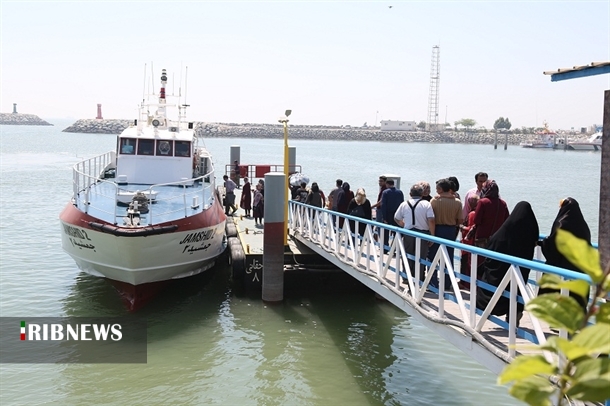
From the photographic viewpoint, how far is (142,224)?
13.2 metres

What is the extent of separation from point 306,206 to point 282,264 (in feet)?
4.83

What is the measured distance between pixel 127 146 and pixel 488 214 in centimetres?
1229

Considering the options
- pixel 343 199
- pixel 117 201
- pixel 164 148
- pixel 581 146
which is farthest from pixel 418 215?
pixel 581 146

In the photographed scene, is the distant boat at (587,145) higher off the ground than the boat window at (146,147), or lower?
higher

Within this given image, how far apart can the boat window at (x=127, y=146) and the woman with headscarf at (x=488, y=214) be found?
12014 mm

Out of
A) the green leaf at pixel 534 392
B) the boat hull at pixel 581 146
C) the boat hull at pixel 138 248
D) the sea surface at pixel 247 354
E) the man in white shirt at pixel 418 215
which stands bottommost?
the sea surface at pixel 247 354

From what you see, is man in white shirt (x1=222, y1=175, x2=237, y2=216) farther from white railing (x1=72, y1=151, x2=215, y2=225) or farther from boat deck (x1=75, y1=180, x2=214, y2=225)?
boat deck (x1=75, y1=180, x2=214, y2=225)

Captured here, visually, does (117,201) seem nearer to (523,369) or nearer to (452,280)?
(452,280)

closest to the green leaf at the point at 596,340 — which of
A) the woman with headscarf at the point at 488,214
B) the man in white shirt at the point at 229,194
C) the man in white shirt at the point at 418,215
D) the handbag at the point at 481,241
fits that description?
the woman with headscarf at the point at 488,214

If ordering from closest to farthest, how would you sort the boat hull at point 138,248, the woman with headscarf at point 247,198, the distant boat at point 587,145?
the boat hull at point 138,248, the woman with headscarf at point 247,198, the distant boat at point 587,145

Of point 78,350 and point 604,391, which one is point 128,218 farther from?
point 604,391

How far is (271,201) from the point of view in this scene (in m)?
14.2

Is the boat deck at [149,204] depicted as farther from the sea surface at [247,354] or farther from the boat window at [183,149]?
the sea surface at [247,354]

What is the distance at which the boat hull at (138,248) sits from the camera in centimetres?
1296
